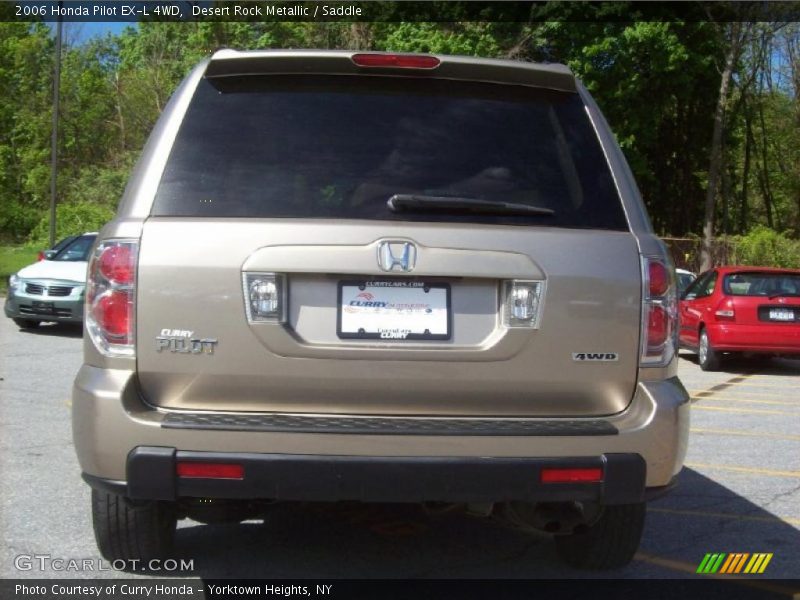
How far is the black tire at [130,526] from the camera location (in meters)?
3.80

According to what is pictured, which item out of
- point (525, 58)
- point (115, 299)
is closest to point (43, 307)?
point (115, 299)

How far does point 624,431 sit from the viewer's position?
3.40 meters

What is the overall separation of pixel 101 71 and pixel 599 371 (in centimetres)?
6827

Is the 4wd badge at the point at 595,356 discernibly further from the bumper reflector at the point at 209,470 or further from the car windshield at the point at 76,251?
the car windshield at the point at 76,251

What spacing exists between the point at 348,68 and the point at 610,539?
7.00 feet

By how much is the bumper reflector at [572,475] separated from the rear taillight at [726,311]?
10.7 metres

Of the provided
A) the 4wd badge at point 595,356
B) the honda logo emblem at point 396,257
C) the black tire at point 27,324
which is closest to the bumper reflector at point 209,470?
the honda logo emblem at point 396,257

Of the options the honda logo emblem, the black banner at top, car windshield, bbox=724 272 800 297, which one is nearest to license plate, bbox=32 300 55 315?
car windshield, bbox=724 272 800 297

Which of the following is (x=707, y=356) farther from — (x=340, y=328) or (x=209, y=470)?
(x=209, y=470)

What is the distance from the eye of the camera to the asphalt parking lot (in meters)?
4.30

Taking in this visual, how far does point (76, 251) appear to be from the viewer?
640 inches

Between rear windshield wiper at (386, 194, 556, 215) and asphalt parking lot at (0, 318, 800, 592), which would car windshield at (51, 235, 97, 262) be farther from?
rear windshield wiper at (386, 194, 556, 215)

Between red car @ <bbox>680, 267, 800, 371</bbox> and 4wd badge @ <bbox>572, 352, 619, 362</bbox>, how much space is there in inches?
413

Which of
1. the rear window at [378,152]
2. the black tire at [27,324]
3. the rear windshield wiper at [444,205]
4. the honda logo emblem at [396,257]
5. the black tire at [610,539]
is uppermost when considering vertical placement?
the rear window at [378,152]
